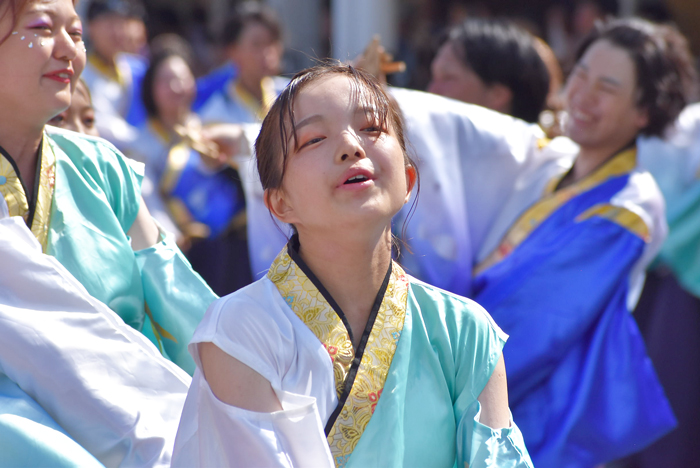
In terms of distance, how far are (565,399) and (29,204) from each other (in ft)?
4.58

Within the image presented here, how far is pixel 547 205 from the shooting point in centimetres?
233

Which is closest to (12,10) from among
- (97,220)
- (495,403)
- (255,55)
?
(97,220)

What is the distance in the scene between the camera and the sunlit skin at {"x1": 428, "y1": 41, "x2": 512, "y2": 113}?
267 cm

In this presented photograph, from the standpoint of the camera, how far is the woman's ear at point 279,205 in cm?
132

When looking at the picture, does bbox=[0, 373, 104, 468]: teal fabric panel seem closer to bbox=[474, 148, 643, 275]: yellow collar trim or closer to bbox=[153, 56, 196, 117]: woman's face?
bbox=[474, 148, 643, 275]: yellow collar trim

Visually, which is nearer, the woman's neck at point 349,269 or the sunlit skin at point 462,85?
the woman's neck at point 349,269

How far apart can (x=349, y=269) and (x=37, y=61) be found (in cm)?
71

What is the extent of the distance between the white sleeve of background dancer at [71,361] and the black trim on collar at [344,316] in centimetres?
36

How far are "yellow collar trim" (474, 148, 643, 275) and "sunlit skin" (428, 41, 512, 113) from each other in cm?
47

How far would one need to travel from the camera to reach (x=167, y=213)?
12.4 ft

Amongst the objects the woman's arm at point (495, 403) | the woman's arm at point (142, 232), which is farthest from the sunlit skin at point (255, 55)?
the woman's arm at point (495, 403)

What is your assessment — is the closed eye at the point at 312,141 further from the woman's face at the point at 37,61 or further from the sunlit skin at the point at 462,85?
the sunlit skin at the point at 462,85

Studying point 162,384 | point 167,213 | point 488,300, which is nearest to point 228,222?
point 167,213

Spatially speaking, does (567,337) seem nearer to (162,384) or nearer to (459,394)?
(459,394)
